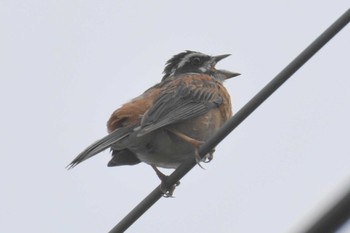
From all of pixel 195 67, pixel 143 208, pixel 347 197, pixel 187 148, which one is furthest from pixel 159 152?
pixel 347 197

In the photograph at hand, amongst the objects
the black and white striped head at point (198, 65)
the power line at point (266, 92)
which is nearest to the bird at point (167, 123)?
the black and white striped head at point (198, 65)

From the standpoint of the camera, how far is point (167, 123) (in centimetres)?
511

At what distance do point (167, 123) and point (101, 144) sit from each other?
85 cm

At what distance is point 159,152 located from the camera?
17.8 ft

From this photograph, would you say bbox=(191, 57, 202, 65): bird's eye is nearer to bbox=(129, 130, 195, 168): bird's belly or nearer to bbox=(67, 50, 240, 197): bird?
bbox=(67, 50, 240, 197): bird

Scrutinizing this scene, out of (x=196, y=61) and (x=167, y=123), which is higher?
(x=196, y=61)

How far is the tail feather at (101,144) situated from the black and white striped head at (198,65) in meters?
2.06

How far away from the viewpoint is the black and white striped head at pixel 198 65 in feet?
22.0

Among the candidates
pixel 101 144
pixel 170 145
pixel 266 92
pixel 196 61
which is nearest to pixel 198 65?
pixel 196 61

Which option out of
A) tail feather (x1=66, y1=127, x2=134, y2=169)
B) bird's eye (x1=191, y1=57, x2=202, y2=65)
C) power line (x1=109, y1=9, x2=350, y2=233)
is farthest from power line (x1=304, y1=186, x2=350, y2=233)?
bird's eye (x1=191, y1=57, x2=202, y2=65)

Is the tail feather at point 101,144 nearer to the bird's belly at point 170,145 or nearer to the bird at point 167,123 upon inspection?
the bird at point 167,123

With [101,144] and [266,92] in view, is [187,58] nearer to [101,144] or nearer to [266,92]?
[101,144]

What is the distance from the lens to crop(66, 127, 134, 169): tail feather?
14.4 feet

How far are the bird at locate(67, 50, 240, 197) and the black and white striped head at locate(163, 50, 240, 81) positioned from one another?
1.36 feet
